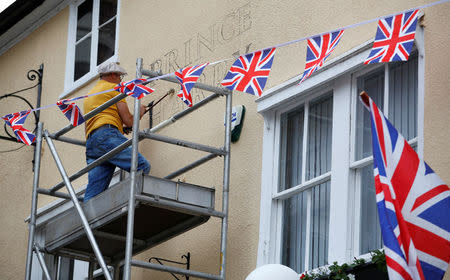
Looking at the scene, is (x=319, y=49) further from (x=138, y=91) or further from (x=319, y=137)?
(x=138, y=91)

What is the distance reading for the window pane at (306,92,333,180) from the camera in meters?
7.98

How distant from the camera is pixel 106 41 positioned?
38.3ft

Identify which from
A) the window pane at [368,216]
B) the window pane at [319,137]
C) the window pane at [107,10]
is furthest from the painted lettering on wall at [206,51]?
the window pane at [368,216]

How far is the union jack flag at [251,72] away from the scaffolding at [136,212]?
949 mm

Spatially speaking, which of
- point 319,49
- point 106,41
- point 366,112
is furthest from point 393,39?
point 106,41

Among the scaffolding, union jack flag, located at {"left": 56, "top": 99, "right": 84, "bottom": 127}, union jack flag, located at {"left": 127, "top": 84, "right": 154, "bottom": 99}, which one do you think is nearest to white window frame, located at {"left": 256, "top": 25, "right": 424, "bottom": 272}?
the scaffolding

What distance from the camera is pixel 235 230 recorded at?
8.60 meters

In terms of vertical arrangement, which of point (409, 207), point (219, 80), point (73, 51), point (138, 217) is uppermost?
point (73, 51)

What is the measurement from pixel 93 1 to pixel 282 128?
437 cm

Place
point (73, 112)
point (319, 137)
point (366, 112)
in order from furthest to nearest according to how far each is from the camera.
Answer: point (73, 112) < point (319, 137) < point (366, 112)

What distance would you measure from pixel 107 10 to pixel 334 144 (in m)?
4.83

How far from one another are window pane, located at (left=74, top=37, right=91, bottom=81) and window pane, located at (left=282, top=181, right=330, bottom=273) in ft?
14.2

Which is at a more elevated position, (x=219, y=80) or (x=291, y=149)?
(x=219, y=80)

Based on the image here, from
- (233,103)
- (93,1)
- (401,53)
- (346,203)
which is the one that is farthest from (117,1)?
(401,53)
